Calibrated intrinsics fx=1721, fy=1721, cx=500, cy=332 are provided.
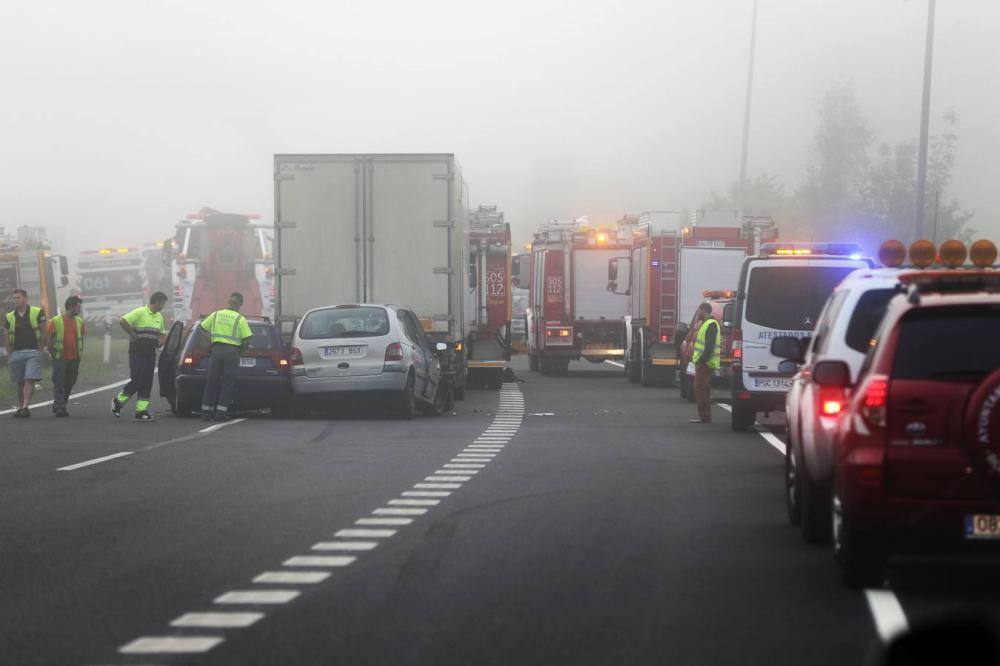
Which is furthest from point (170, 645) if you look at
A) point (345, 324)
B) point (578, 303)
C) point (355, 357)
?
point (578, 303)

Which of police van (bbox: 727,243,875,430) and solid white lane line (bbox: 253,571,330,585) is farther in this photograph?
police van (bbox: 727,243,875,430)

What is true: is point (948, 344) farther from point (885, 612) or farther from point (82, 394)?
point (82, 394)

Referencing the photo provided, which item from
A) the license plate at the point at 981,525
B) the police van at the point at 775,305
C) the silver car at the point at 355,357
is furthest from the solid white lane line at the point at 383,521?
the silver car at the point at 355,357

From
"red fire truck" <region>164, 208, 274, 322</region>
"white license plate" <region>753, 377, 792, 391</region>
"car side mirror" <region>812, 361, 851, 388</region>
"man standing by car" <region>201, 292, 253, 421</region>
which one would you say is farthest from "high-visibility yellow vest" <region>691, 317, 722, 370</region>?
"red fire truck" <region>164, 208, 274, 322</region>

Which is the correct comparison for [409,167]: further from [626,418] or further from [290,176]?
[626,418]

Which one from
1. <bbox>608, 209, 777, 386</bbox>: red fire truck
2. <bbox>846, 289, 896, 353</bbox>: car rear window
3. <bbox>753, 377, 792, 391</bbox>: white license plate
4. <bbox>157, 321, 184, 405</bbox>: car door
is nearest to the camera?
<bbox>846, 289, 896, 353</bbox>: car rear window

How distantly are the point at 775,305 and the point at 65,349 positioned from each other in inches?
390

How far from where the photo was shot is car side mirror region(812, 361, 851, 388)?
9086 millimetres

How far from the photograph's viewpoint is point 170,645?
694 cm

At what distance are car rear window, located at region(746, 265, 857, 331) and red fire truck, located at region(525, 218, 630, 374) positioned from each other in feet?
61.1

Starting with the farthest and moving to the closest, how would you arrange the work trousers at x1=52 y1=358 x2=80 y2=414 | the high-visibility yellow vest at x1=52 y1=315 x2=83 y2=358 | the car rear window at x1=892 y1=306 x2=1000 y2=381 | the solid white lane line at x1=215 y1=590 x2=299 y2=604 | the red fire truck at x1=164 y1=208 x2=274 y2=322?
the red fire truck at x1=164 y1=208 x2=274 y2=322, the high-visibility yellow vest at x1=52 y1=315 x2=83 y2=358, the work trousers at x1=52 y1=358 x2=80 y2=414, the car rear window at x1=892 y1=306 x2=1000 y2=381, the solid white lane line at x1=215 y1=590 x2=299 y2=604

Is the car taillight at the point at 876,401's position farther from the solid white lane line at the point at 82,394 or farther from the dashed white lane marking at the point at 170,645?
the solid white lane line at the point at 82,394

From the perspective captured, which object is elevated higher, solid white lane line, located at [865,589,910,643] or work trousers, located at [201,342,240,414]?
solid white lane line, located at [865,589,910,643]

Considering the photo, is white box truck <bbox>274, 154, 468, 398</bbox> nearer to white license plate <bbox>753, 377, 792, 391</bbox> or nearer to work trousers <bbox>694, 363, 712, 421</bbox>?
work trousers <bbox>694, 363, 712, 421</bbox>
